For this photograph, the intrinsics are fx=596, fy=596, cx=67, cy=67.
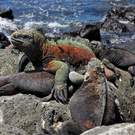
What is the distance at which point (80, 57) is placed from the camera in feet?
28.5

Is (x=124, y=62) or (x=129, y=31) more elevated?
(x=124, y=62)

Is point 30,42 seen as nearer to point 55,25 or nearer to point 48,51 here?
point 48,51

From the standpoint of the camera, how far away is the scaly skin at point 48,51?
27.5 ft

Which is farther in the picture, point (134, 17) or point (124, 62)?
point (134, 17)

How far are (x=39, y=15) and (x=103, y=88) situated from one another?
26.8m

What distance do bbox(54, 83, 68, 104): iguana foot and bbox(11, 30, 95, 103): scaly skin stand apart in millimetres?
270

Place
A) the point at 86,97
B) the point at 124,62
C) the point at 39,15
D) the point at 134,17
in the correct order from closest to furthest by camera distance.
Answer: the point at 86,97
the point at 124,62
the point at 134,17
the point at 39,15

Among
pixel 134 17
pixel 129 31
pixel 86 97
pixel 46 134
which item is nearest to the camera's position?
pixel 46 134

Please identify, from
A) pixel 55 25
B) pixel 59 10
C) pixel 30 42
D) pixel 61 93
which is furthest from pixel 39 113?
pixel 59 10

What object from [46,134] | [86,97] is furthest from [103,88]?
[46,134]

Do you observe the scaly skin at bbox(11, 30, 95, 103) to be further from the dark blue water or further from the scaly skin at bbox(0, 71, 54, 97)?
the dark blue water

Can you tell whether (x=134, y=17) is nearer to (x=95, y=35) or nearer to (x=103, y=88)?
(x=95, y=35)

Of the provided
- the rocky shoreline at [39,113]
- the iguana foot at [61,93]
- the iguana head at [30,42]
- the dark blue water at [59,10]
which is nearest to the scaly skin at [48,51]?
the iguana head at [30,42]

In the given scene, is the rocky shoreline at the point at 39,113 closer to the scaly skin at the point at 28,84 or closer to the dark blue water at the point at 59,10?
the scaly skin at the point at 28,84
